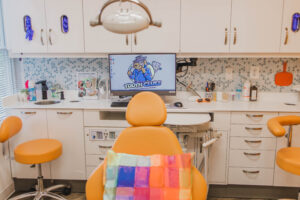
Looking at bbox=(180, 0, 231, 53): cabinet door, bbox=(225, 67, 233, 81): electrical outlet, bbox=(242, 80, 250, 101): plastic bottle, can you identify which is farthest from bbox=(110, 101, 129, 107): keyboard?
bbox=(242, 80, 250, 101): plastic bottle

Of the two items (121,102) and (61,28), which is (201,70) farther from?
(61,28)

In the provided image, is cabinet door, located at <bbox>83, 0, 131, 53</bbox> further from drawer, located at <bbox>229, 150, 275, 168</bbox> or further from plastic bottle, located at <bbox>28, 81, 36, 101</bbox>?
drawer, located at <bbox>229, 150, 275, 168</bbox>

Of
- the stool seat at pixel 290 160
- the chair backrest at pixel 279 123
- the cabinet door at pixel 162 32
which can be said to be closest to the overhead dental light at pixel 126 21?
the chair backrest at pixel 279 123

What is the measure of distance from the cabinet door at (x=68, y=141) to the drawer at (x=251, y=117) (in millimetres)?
1477

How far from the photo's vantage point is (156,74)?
291 cm

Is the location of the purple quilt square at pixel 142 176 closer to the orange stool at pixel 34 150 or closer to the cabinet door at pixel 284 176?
the orange stool at pixel 34 150

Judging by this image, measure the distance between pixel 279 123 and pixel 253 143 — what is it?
560 mm

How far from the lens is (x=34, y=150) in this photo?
246 centimetres

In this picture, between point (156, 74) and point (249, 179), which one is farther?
point (156, 74)

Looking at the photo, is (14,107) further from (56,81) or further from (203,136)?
(203,136)

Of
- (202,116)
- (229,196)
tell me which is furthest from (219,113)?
(229,196)

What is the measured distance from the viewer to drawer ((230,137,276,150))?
8.64 ft

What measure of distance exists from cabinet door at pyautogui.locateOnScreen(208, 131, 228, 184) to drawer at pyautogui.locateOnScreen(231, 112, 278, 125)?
0.17 metres

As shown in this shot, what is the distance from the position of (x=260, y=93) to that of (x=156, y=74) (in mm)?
1170
